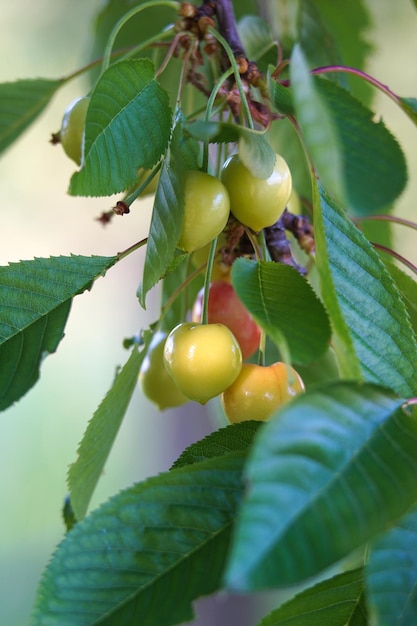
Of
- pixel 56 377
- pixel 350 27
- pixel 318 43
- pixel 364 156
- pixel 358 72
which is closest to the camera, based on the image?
pixel 364 156

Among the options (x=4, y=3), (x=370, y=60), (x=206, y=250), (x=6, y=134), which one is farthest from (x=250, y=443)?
(x=4, y=3)

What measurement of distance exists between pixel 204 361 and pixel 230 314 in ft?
0.47

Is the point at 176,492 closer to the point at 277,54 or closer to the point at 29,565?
the point at 277,54

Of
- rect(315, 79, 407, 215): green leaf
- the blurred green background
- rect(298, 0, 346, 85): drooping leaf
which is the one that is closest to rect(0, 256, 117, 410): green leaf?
rect(315, 79, 407, 215): green leaf

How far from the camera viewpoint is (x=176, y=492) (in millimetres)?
394

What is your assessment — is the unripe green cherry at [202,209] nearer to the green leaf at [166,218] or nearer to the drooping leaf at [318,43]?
the green leaf at [166,218]

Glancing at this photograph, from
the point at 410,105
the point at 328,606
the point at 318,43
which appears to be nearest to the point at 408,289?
the point at 410,105

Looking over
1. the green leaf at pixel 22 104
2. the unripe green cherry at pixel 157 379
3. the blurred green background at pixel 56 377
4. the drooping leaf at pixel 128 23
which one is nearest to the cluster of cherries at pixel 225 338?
the unripe green cherry at pixel 157 379

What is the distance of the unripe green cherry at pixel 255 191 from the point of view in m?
0.45

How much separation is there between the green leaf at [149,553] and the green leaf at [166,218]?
0.11m

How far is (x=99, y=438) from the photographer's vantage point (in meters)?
0.53

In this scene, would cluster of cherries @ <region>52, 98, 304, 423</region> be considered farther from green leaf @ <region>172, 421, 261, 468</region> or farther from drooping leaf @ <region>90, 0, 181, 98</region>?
drooping leaf @ <region>90, 0, 181, 98</region>

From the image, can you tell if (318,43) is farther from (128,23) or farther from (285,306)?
(285,306)

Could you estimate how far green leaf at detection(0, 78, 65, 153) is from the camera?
699 mm
